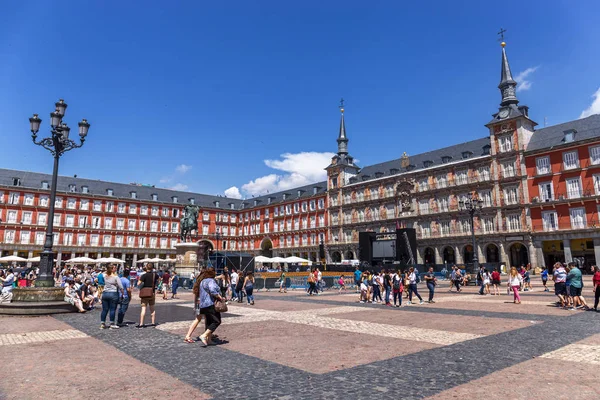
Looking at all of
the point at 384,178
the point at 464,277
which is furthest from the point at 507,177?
the point at 464,277

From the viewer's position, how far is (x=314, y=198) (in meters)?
64.4

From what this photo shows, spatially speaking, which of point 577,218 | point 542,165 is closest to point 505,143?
point 542,165

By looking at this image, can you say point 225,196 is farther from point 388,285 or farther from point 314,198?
point 388,285

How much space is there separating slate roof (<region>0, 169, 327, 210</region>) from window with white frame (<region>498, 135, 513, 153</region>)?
92.9 feet

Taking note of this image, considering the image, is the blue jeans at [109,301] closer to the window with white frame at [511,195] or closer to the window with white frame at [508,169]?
the window with white frame at [511,195]

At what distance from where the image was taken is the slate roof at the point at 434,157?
1881 inches

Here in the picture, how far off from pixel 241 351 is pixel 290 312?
6.25 metres

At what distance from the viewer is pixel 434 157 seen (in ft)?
172

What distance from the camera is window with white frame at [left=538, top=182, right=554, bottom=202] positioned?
38.9 m

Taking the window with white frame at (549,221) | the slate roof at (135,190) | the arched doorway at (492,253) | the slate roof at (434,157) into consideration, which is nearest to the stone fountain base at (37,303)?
the window with white frame at (549,221)

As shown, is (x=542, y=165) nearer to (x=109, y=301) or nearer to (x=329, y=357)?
(x=329, y=357)

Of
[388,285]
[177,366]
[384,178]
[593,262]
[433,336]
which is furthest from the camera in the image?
[384,178]

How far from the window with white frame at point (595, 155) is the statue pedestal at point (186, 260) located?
125ft

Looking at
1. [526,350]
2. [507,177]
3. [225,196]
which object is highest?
[225,196]
